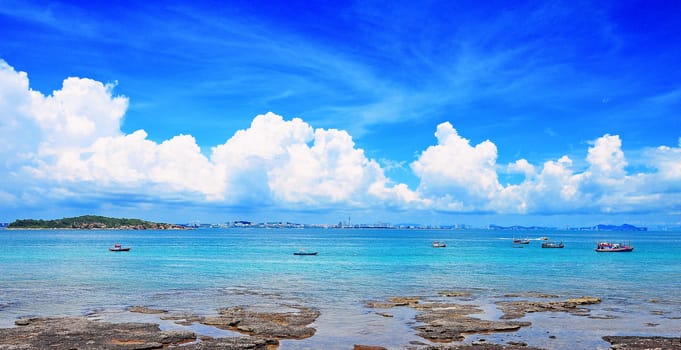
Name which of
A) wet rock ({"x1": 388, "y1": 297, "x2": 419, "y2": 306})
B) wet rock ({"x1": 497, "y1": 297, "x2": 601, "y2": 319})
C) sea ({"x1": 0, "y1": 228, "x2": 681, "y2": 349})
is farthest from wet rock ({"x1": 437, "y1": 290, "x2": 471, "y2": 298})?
wet rock ({"x1": 497, "y1": 297, "x2": 601, "y2": 319})

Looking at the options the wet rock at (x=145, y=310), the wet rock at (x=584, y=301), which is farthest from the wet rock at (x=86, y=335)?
the wet rock at (x=584, y=301)

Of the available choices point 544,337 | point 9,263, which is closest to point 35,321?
point 544,337

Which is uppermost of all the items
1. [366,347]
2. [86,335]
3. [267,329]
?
[86,335]

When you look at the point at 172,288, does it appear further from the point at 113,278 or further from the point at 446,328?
the point at 446,328

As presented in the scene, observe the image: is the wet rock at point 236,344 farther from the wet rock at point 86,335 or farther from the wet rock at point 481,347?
the wet rock at point 481,347

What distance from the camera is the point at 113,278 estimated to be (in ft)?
200

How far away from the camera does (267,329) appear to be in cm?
3161

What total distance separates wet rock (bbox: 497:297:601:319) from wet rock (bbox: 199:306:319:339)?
1380 centimetres

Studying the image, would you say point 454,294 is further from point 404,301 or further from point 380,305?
point 380,305

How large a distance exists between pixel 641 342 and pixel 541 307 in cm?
1200

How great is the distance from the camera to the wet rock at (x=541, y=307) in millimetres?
38344

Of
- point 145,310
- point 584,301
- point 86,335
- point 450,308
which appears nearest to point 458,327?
point 450,308

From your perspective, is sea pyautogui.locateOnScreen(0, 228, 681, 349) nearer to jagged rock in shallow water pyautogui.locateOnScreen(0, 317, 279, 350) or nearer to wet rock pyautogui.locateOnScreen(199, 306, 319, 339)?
wet rock pyautogui.locateOnScreen(199, 306, 319, 339)

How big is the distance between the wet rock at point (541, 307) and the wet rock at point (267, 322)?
45.3 ft
